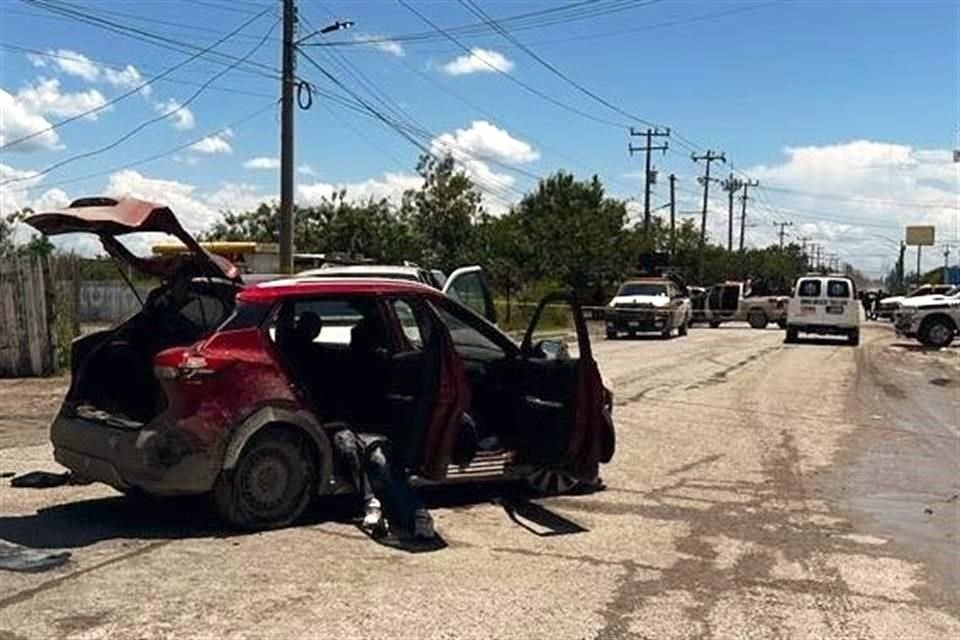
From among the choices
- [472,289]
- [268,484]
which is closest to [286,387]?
[268,484]

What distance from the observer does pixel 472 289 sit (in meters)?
12.8

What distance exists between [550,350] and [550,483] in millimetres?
1046

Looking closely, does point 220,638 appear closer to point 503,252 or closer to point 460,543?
point 460,543

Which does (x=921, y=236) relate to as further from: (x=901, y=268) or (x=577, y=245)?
(x=577, y=245)

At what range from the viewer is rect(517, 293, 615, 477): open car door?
8.15m

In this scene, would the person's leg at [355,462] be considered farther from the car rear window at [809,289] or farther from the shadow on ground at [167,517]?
the car rear window at [809,289]

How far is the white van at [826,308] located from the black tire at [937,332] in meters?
2.02

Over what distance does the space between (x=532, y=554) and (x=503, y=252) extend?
48.8m

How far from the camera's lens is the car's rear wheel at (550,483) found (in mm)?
8766

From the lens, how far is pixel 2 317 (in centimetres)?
1838

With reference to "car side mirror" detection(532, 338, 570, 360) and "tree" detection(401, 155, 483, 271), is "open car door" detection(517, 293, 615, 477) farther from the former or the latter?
"tree" detection(401, 155, 483, 271)

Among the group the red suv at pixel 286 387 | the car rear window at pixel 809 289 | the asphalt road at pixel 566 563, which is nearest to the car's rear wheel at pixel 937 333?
the car rear window at pixel 809 289

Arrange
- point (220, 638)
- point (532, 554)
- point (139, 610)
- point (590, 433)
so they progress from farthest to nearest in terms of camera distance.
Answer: point (590, 433)
point (532, 554)
point (139, 610)
point (220, 638)

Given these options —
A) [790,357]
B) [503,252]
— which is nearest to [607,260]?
[503,252]
